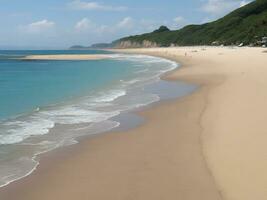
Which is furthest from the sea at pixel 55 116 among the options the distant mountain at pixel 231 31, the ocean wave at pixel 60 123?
the distant mountain at pixel 231 31

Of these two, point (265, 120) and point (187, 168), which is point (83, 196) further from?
point (265, 120)

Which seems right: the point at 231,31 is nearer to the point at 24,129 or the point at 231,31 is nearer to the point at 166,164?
the point at 24,129

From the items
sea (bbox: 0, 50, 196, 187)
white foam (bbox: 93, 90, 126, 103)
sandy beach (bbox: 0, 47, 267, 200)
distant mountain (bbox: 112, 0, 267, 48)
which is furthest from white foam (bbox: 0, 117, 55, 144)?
distant mountain (bbox: 112, 0, 267, 48)

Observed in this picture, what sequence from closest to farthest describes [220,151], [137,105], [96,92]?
[220,151] → [137,105] → [96,92]

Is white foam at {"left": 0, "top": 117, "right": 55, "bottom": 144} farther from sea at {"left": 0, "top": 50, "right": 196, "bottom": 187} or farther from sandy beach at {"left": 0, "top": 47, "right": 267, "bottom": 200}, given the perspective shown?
sandy beach at {"left": 0, "top": 47, "right": 267, "bottom": 200}

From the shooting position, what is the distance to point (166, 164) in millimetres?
9000

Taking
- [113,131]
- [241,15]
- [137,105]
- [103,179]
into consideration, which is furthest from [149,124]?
[241,15]

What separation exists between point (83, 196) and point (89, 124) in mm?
6960

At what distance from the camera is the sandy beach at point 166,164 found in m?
7.39

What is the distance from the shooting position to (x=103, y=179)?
820 cm

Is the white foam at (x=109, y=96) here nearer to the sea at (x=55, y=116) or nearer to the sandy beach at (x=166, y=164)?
the sea at (x=55, y=116)

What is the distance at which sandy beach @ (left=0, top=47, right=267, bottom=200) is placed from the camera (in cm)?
739

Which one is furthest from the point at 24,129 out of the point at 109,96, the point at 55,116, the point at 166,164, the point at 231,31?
the point at 231,31

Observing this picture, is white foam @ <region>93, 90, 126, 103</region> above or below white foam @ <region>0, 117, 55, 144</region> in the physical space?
below
